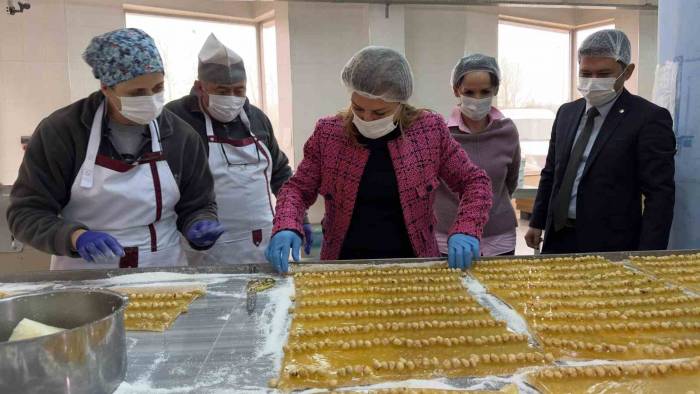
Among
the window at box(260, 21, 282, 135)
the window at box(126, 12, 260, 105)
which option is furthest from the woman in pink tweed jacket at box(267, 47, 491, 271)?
the window at box(260, 21, 282, 135)

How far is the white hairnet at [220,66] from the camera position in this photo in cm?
231

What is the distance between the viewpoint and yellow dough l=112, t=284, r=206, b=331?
1.32 meters

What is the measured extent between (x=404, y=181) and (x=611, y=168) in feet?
2.95

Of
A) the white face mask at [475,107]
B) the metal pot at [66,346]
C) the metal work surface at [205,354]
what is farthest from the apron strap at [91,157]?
the white face mask at [475,107]

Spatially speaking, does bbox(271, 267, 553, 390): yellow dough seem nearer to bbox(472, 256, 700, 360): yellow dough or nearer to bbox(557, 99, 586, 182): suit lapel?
bbox(472, 256, 700, 360): yellow dough

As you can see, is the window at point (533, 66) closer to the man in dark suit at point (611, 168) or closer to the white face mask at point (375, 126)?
the man in dark suit at point (611, 168)

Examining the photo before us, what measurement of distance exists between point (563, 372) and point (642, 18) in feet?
20.2

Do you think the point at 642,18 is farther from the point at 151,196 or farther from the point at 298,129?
the point at 151,196

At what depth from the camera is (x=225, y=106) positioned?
2.34 m

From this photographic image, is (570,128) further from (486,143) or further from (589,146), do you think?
(486,143)

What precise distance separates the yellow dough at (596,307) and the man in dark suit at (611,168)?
35 cm

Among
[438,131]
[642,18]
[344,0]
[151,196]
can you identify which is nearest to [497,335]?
[438,131]

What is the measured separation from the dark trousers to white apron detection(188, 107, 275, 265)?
129 cm

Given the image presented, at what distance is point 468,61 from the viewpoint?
7.95ft
